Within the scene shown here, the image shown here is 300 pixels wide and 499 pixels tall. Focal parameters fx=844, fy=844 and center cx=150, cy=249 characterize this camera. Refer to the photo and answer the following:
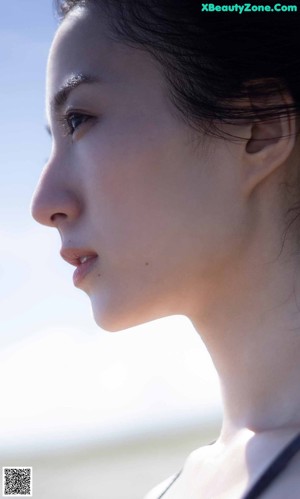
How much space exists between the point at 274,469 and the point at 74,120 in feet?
2.08

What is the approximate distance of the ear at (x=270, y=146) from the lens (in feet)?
4.33

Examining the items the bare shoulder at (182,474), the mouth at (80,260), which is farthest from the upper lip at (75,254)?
the bare shoulder at (182,474)

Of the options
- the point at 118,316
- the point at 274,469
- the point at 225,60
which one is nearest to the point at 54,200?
the point at 118,316

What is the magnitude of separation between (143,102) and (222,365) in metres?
0.44

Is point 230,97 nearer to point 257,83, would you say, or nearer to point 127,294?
point 257,83

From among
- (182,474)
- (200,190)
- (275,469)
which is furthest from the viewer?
(182,474)

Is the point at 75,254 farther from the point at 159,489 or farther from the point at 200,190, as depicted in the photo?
the point at 159,489

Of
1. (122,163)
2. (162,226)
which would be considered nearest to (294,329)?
(162,226)

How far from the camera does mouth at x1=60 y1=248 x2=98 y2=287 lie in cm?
136

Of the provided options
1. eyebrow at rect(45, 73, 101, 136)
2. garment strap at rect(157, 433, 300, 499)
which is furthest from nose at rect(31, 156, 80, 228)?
garment strap at rect(157, 433, 300, 499)

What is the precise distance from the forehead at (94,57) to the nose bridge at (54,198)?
0.14m

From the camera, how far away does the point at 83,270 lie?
1.38 metres

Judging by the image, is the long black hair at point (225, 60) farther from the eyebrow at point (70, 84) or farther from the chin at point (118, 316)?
the chin at point (118, 316)

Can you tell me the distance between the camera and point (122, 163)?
1.33 m
